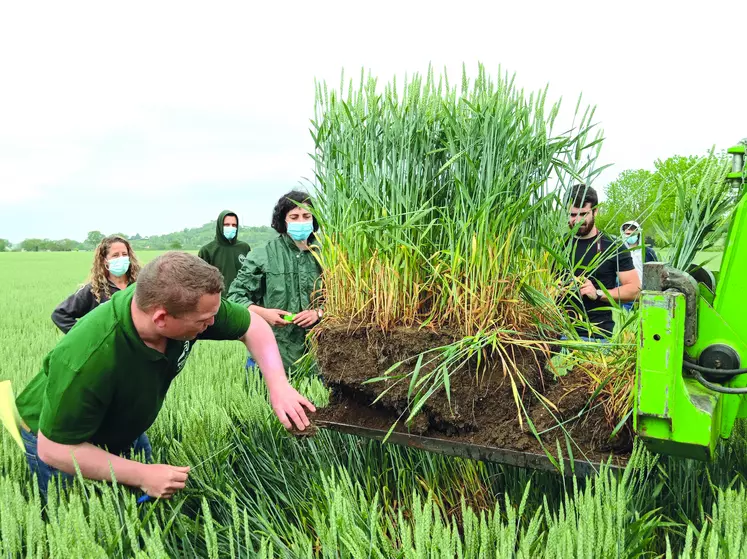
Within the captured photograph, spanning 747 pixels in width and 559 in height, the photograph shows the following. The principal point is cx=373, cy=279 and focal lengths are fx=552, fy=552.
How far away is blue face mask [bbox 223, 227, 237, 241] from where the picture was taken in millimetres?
4523

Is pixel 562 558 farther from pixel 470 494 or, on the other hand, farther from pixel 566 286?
pixel 566 286

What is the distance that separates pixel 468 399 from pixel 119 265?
2363 millimetres

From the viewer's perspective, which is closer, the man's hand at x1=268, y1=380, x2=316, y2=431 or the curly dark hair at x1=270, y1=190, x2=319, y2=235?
the man's hand at x1=268, y1=380, x2=316, y2=431

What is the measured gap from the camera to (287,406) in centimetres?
191

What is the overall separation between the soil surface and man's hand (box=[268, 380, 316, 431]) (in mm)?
142

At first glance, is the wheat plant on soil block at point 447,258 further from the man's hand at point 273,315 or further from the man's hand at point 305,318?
the man's hand at point 273,315

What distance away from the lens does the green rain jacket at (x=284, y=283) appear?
2895 mm

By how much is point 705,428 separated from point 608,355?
1.43ft

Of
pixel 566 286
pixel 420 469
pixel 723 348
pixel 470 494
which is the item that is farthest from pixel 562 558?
pixel 566 286

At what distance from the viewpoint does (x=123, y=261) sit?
327 centimetres

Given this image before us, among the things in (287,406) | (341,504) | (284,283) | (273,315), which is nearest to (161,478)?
(287,406)

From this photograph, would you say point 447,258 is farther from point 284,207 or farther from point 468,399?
point 284,207

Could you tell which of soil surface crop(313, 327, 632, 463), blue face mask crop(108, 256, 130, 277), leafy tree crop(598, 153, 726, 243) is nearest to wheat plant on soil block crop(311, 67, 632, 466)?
soil surface crop(313, 327, 632, 463)

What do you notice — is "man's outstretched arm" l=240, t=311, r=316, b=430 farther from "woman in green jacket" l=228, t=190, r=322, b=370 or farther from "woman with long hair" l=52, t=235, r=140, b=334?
"woman with long hair" l=52, t=235, r=140, b=334
